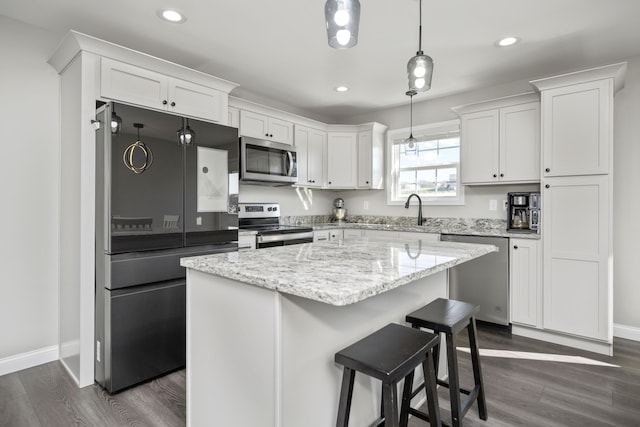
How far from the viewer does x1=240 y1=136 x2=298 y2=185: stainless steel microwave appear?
348cm

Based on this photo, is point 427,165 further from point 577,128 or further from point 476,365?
point 476,365

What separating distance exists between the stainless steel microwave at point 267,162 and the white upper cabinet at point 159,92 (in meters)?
0.52

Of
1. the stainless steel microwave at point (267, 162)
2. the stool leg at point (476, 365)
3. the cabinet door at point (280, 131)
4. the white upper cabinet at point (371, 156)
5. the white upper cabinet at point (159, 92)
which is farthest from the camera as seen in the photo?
the white upper cabinet at point (371, 156)

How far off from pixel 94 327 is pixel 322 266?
1849mm

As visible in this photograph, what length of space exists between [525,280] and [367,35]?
2.58 meters

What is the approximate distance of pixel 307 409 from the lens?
133cm

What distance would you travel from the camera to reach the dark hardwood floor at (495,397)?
189 centimetres

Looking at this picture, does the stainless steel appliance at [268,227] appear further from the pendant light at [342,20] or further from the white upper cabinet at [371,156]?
the pendant light at [342,20]

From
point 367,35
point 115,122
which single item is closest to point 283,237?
point 115,122

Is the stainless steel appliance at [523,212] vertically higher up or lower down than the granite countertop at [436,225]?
higher up

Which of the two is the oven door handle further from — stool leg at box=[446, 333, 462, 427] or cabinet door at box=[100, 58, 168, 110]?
stool leg at box=[446, 333, 462, 427]

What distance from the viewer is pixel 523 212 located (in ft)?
11.5

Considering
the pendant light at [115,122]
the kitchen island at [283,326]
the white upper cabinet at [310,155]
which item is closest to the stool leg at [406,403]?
the kitchen island at [283,326]

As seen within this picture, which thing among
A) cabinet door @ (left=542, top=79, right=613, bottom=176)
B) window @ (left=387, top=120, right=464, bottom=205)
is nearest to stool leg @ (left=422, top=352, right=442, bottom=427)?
cabinet door @ (left=542, top=79, right=613, bottom=176)
